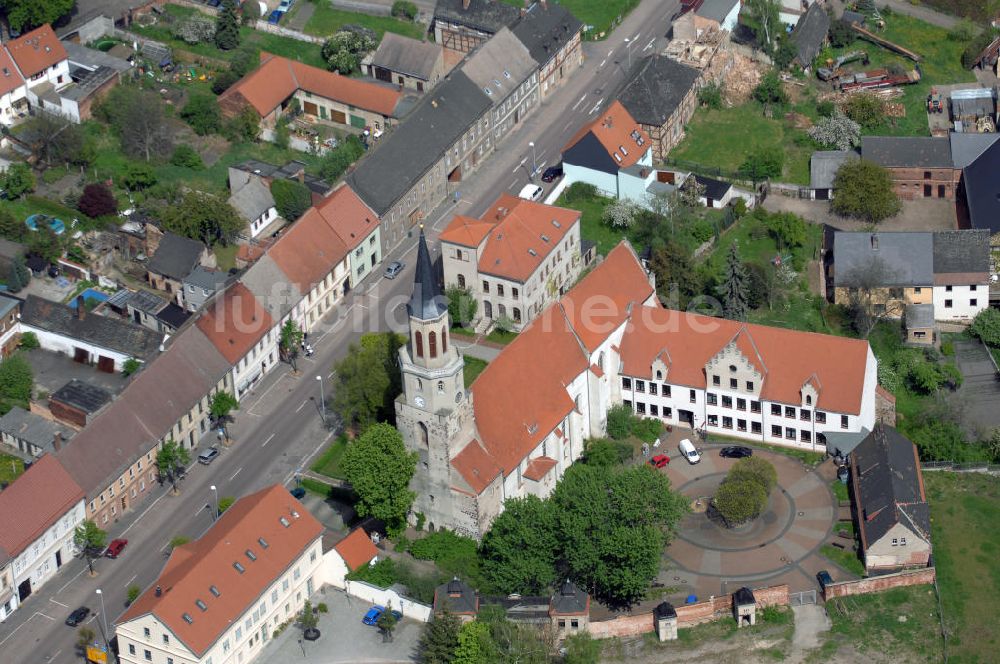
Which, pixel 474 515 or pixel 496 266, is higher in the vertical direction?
pixel 496 266

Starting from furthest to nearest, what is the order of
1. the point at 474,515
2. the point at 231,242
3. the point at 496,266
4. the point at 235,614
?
the point at 231,242 < the point at 496,266 < the point at 474,515 < the point at 235,614

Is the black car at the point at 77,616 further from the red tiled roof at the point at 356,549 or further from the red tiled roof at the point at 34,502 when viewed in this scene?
the red tiled roof at the point at 356,549

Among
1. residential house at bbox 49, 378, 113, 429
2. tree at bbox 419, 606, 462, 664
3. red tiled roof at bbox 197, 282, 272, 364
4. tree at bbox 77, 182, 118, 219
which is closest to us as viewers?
tree at bbox 419, 606, 462, 664

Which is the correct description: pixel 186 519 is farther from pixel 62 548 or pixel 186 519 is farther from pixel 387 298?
pixel 387 298

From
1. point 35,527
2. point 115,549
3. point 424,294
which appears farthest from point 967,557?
point 35,527

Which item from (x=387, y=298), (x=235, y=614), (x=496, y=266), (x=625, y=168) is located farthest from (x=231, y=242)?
(x=235, y=614)

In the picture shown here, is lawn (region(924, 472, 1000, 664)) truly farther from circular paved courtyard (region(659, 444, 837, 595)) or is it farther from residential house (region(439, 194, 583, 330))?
residential house (region(439, 194, 583, 330))

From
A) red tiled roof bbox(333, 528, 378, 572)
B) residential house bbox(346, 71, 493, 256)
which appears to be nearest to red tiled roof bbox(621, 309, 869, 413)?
red tiled roof bbox(333, 528, 378, 572)

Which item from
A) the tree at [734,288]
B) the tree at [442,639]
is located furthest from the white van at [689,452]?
the tree at [442,639]
